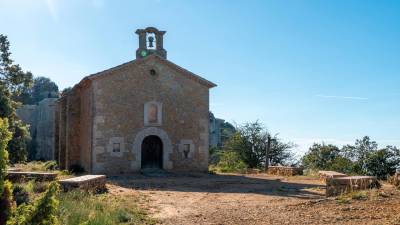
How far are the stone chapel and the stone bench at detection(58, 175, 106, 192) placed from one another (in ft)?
24.2

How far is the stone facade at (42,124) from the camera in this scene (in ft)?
148

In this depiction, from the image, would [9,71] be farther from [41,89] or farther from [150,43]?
[41,89]

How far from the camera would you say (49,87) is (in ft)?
209

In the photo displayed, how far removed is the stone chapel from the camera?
66.7ft

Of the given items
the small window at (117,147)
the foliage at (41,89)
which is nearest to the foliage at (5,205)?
the small window at (117,147)

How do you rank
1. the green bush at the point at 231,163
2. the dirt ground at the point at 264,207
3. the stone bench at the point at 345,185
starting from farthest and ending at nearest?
the green bush at the point at 231,163, the stone bench at the point at 345,185, the dirt ground at the point at 264,207

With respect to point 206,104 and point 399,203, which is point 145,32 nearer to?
point 206,104

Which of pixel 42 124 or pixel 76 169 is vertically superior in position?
pixel 42 124

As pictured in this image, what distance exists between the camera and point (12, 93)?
1625 centimetres

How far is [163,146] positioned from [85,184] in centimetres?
1001

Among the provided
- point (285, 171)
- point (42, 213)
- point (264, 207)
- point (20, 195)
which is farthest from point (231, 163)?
point (42, 213)

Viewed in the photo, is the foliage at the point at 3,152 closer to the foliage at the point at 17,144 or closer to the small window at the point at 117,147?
the foliage at the point at 17,144

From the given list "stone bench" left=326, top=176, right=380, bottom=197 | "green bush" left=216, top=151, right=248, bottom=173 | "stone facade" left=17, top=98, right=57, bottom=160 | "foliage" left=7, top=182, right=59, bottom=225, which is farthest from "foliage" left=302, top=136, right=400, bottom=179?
"stone facade" left=17, top=98, right=57, bottom=160

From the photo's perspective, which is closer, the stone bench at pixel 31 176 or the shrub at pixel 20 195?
the shrub at pixel 20 195
